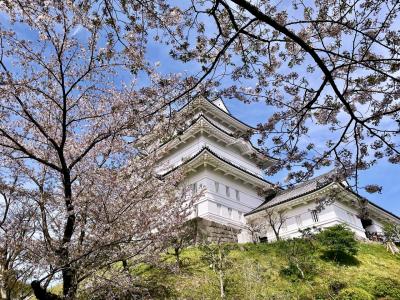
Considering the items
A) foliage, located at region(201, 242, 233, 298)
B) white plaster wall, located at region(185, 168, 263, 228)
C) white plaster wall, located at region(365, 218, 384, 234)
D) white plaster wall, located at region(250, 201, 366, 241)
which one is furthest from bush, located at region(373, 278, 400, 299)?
white plaster wall, located at region(365, 218, 384, 234)

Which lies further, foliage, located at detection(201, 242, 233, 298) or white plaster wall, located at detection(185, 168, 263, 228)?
white plaster wall, located at detection(185, 168, 263, 228)

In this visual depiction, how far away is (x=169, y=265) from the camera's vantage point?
45.0ft

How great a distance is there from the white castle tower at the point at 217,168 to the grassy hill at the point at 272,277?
18.8 ft

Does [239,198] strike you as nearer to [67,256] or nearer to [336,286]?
[336,286]

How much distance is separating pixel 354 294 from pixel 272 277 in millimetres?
3685

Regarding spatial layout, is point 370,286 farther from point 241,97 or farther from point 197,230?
point 241,97

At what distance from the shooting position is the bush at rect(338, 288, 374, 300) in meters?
12.1

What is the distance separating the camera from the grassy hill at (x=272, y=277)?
41.7ft

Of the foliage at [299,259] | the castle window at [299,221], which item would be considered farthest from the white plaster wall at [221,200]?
the foliage at [299,259]

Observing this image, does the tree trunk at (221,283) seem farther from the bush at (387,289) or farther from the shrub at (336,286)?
the bush at (387,289)

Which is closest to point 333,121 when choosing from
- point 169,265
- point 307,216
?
point 169,265

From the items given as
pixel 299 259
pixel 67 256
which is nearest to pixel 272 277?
pixel 299 259

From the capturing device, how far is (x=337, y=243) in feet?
58.5

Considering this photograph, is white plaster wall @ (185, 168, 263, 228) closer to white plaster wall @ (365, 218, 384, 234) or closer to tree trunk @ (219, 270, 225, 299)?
tree trunk @ (219, 270, 225, 299)
